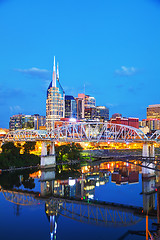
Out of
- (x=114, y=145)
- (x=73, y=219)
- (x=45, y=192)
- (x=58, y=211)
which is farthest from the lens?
(x=114, y=145)

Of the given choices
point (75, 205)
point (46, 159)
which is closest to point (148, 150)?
point (46, 159)

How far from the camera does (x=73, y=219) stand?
3397 cm

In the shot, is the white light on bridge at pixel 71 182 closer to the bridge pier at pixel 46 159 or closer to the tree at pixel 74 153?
the bridge pier at pixel 46 159

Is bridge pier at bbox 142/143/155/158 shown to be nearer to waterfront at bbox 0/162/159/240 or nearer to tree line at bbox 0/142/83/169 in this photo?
waterfront at bbox 0/162/159/240

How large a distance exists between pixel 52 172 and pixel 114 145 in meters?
71.5

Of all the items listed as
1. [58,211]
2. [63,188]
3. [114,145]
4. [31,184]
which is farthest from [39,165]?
[114,145]

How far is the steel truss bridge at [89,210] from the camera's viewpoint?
109 ft

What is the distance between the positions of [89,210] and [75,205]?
3.19 meters

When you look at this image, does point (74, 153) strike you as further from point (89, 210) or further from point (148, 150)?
point (89, 210)

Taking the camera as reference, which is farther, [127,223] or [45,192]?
[45,192]

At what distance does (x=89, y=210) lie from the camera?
37.6m

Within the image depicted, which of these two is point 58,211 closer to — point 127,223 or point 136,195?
point 127,223

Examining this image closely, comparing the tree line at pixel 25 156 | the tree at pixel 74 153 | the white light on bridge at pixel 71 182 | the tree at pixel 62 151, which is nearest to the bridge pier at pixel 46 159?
the tree line at pixel 25 156

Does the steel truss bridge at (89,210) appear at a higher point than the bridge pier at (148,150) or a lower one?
lower
